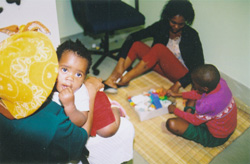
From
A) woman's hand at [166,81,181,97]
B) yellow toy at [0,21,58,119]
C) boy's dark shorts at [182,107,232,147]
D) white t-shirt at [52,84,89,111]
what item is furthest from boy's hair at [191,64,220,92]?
yellow toy at [0,21,58,119]

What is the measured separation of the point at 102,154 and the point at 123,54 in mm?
1272

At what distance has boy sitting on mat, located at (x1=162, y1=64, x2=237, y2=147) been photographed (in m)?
1.50

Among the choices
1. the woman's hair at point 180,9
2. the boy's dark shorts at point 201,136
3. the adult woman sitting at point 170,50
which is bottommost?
the boy's dark shorts at point 201,136

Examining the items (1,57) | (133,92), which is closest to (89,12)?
(133,92)

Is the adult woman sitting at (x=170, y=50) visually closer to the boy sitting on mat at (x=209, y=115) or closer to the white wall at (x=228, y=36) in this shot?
the white wall at (x=228, y=36)

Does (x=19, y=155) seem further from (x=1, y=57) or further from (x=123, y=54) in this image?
(x=123, y=54)

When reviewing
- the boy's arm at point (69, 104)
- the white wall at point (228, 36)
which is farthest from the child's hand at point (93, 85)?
the white wall at point (228, 36)

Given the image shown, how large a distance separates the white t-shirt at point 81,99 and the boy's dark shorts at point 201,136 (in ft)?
3.04

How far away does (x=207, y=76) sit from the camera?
4.84 feet

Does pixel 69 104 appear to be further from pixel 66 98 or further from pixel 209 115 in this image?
pixel 209 115

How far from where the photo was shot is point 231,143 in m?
1.79

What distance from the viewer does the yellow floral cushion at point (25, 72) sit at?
0.64 m

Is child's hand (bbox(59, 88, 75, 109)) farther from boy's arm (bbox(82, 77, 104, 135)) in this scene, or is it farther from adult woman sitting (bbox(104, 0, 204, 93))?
adult woman sitting (bbox(104, 0, 204, 93))

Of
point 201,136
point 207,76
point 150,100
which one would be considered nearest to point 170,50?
point 150,100
